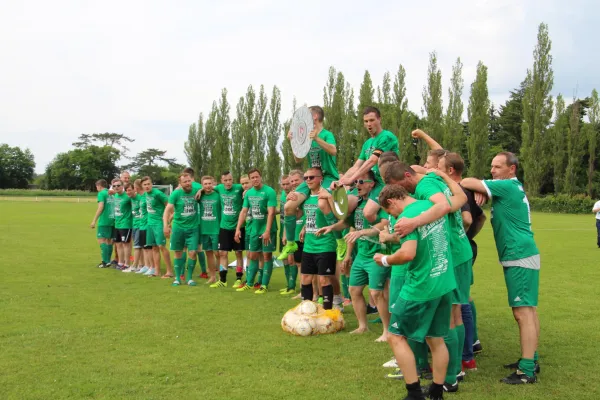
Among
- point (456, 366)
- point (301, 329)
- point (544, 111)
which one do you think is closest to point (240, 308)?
point (301, 329)

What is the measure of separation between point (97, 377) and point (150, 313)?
3.05 metres

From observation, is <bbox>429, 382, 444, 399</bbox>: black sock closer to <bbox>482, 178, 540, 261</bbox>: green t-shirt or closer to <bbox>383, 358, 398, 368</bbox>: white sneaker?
<bbox>383, 358, 398, 368</bbox>: white sneaker

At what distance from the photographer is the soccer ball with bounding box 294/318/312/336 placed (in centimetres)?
727

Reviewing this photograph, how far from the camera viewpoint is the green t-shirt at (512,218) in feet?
18.4

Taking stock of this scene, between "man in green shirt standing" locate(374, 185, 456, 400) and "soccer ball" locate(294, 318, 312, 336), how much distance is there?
9.04 ft

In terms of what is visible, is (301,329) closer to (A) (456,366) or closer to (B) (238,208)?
(A) (456,366)

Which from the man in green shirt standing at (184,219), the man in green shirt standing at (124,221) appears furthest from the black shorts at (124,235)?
the man in green shirt standing at (184,219)

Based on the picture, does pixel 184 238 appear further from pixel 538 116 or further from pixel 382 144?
pixel 538 116

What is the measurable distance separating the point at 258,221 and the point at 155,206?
3.20 metres

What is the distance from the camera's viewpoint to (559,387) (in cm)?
529

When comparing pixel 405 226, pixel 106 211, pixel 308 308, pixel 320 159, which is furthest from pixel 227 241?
pixel 405 226

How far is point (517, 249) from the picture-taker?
18.4 feet

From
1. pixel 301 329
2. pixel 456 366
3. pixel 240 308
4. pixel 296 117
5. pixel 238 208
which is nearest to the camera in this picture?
pixel 456 366

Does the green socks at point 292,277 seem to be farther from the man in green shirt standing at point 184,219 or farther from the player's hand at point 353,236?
the player's hand at point 353,236
